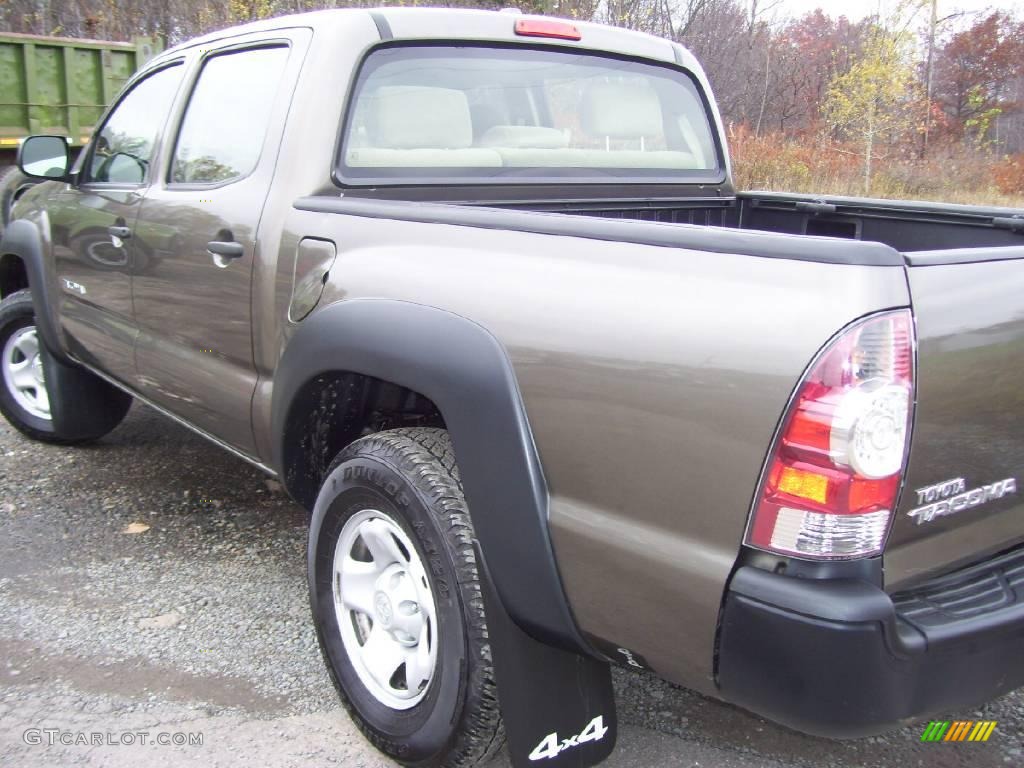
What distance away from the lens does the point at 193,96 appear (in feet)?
11.0

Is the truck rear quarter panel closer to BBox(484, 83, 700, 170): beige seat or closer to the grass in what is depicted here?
BBox(484, 83, 700, 170): beige seat

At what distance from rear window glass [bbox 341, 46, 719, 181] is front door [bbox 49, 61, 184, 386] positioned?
3.31 ft

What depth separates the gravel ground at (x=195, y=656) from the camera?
8.05 ft

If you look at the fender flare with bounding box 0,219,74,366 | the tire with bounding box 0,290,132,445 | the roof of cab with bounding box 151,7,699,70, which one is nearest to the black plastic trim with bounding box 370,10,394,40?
the roof of cab with bounding box 151,7,699,70

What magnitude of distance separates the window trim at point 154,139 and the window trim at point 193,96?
0.21ft

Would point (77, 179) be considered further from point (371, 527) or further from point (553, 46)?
point (371, 527)

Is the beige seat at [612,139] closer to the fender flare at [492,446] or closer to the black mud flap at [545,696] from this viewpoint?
the fender flare at [492,446]

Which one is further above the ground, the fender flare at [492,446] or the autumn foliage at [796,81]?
the autumn foliage at [796,81]

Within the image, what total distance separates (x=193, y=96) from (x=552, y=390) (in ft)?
7.37

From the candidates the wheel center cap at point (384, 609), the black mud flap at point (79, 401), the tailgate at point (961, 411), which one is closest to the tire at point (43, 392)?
the black mud flap at point (79, 401)

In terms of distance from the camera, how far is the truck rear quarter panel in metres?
1.52

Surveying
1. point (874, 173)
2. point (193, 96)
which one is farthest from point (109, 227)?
point (874, 173)

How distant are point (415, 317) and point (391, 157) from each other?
1.01 meters

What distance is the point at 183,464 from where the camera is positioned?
14.9 feet
